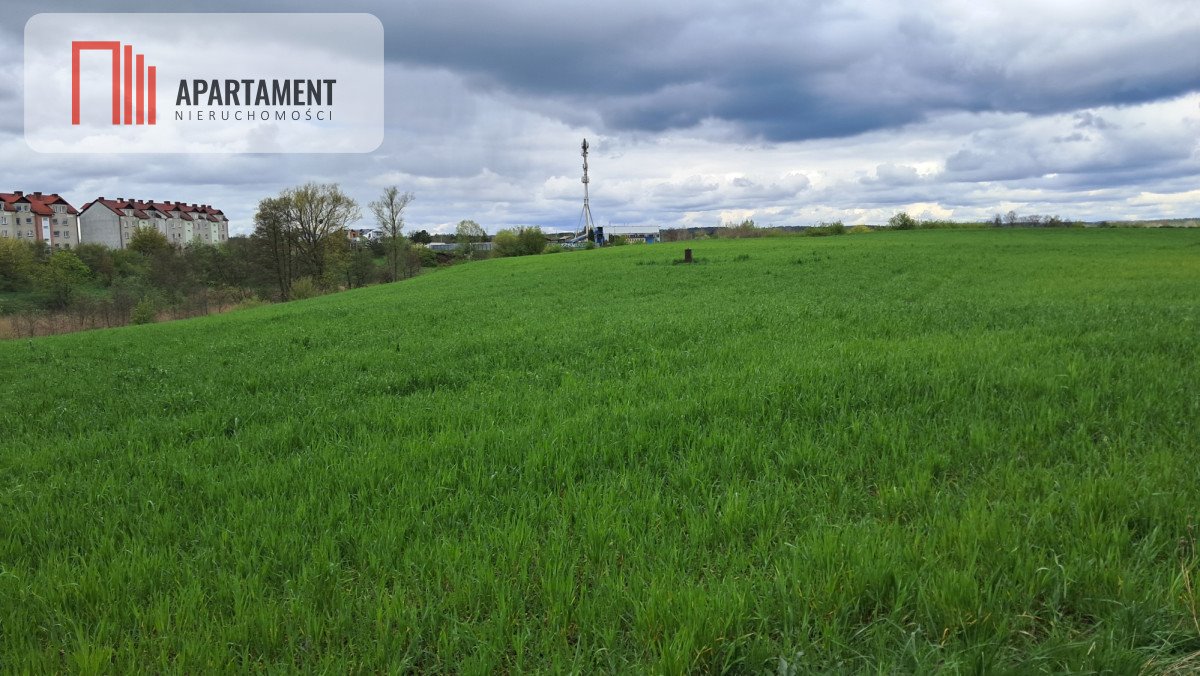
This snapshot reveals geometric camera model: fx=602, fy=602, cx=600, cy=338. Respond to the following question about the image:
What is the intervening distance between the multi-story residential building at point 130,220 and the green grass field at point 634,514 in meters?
111

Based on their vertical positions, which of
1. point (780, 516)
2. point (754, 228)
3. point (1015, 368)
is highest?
point (754, 228)

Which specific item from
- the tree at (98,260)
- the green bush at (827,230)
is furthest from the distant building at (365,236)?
the green bush at (827,230)

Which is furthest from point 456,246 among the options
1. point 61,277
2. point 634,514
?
point 634,514

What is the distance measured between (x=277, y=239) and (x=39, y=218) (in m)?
68.2

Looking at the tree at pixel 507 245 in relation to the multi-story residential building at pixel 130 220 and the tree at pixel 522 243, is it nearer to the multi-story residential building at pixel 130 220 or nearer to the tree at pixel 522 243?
the tree at pixel 522 243

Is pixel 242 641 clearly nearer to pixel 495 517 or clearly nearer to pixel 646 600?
pixel 495 517

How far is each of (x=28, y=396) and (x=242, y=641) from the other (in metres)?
8.87

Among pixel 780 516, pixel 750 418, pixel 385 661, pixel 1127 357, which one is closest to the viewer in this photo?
pixel 385 661

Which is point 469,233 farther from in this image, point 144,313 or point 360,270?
point 144,313

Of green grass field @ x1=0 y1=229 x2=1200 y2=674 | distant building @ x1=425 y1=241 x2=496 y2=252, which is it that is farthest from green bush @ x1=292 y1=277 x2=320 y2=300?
green grass field @ x1=0 y1=229 x2=1200 y2=674

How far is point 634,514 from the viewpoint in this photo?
148 inches

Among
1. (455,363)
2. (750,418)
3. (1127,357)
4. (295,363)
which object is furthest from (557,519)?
(295,363)

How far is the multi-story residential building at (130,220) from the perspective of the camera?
107 meters

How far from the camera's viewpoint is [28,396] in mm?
8641
